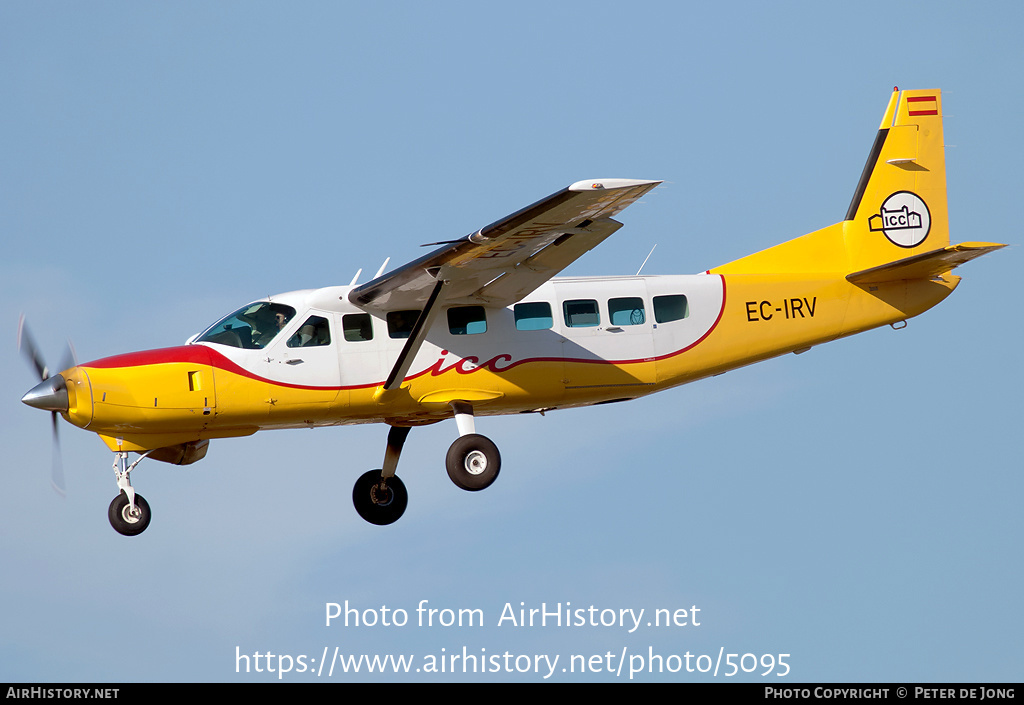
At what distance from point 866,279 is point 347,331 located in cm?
797

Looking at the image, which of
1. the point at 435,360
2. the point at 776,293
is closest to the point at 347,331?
the point at 435,360

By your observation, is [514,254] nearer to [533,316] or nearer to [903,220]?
[533,316]

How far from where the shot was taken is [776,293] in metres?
23.1

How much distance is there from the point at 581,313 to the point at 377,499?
14.5 ft

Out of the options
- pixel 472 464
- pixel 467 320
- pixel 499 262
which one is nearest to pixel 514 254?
pixel 499 262

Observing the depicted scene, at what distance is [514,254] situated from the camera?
20562 millimetres

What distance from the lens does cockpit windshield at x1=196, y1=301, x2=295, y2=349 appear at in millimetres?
21344

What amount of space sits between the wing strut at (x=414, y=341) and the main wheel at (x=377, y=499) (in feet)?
8.99

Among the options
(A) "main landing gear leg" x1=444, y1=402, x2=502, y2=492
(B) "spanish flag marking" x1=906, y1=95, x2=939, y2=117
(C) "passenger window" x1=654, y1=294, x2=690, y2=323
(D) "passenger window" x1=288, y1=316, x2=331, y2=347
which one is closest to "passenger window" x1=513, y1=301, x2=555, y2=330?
(C) "passenger window" x1=654, y1=294, x2=690, y2=323

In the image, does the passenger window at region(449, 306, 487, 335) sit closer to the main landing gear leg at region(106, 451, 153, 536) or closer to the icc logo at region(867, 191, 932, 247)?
the main landing gear leg at region(106, 451, 153, 536)
